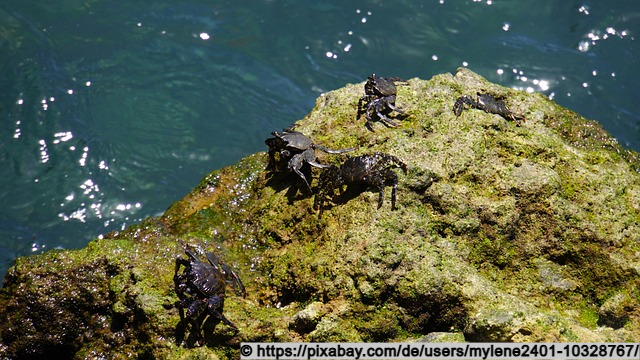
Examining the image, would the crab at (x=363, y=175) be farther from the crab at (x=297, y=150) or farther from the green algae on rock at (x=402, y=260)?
the crab at (x=297, y=150)

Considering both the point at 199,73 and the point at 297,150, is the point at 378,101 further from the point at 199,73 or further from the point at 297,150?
the point at 199,73

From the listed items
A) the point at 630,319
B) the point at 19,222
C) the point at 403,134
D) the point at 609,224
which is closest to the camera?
the point at 630,319

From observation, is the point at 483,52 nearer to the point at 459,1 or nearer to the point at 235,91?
the point at 459,1

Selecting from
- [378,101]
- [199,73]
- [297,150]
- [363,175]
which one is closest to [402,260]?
[363,175]

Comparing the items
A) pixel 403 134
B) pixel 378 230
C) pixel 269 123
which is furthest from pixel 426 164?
pixel 269 123

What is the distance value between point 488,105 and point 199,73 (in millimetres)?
5762

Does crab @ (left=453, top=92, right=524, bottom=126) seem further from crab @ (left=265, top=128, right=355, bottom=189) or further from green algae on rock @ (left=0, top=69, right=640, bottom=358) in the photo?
crab @ (left=265, top=128, right=355, bottom=189)

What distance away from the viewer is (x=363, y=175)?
17.2 feet

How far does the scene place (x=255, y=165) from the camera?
6.35 m

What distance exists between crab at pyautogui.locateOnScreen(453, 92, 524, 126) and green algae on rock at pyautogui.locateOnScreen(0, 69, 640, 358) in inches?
4.1

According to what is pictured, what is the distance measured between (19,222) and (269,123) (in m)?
3.97

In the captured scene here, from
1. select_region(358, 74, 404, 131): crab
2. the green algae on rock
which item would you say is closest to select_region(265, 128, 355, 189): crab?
the green algae on rock

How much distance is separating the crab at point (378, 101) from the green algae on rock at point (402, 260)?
0.40ft

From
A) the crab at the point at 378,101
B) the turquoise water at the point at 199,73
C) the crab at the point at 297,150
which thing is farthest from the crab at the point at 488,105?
the turquoise water at the point at 199,73
